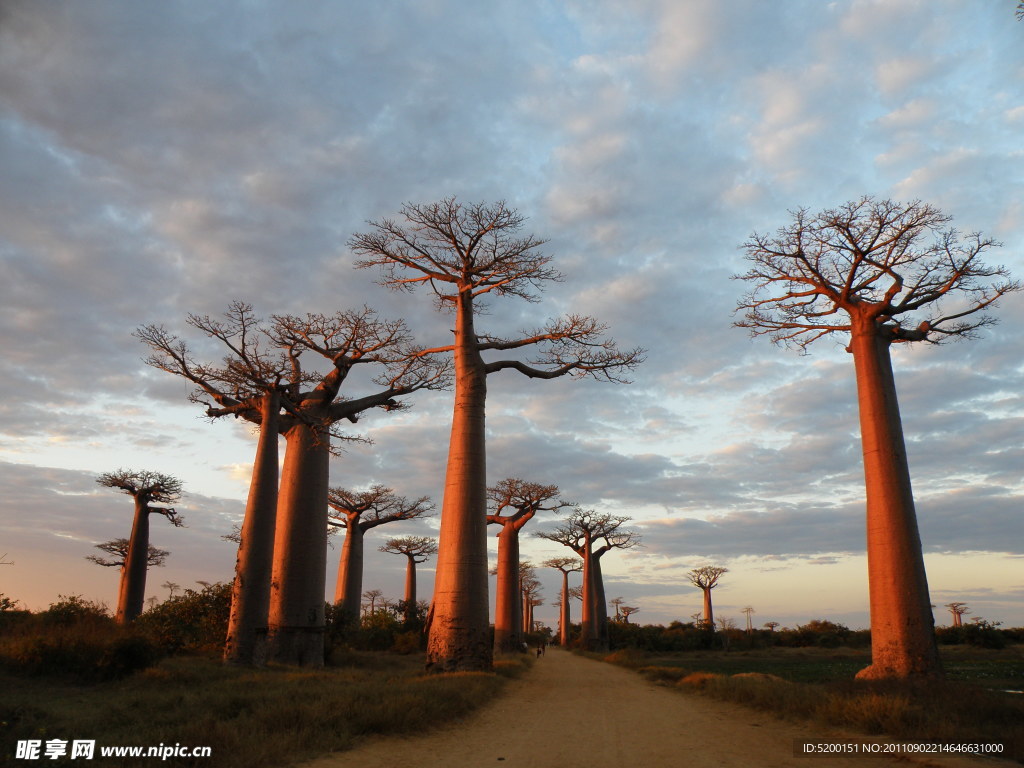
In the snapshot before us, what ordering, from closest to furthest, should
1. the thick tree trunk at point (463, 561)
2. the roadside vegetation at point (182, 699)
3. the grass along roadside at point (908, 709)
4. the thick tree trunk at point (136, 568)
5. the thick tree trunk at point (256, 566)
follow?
the roadside vegetation at point (182, 699) → the grass along roadside at point (908, 709) → the thick tree trunk at point (463, 561) → the thick tree trunk at point (256, 566) → the thick tree trunk at point (136, 568)

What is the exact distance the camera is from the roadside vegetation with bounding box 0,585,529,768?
5.21 m

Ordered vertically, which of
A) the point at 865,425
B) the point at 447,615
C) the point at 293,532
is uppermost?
the point at 865,425

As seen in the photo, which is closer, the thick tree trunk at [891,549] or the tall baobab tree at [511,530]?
the thick tree trunk at [891,549]

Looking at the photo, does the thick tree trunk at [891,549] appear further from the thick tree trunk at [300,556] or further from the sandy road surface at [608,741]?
the thick tree trunk at [300,556]

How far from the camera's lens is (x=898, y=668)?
9164mm

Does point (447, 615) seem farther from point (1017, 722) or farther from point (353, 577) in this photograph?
point (353, 577)

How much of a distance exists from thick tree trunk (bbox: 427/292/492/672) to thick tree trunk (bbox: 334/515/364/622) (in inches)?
703

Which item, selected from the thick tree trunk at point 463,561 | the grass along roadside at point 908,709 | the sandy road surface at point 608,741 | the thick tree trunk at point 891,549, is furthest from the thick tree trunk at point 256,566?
the thick tree trunk at point 891,549

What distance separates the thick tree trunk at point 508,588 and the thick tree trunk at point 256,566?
20.1 m

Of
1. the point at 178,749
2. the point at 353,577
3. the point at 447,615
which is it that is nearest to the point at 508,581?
the point at 353,577

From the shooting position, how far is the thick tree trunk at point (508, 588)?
1254 inches

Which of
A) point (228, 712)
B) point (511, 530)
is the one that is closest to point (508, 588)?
point (511, 530)

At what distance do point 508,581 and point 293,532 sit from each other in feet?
64.6

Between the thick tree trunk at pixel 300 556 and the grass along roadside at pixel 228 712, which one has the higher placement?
the thick tree trunk at pixel 300 556
